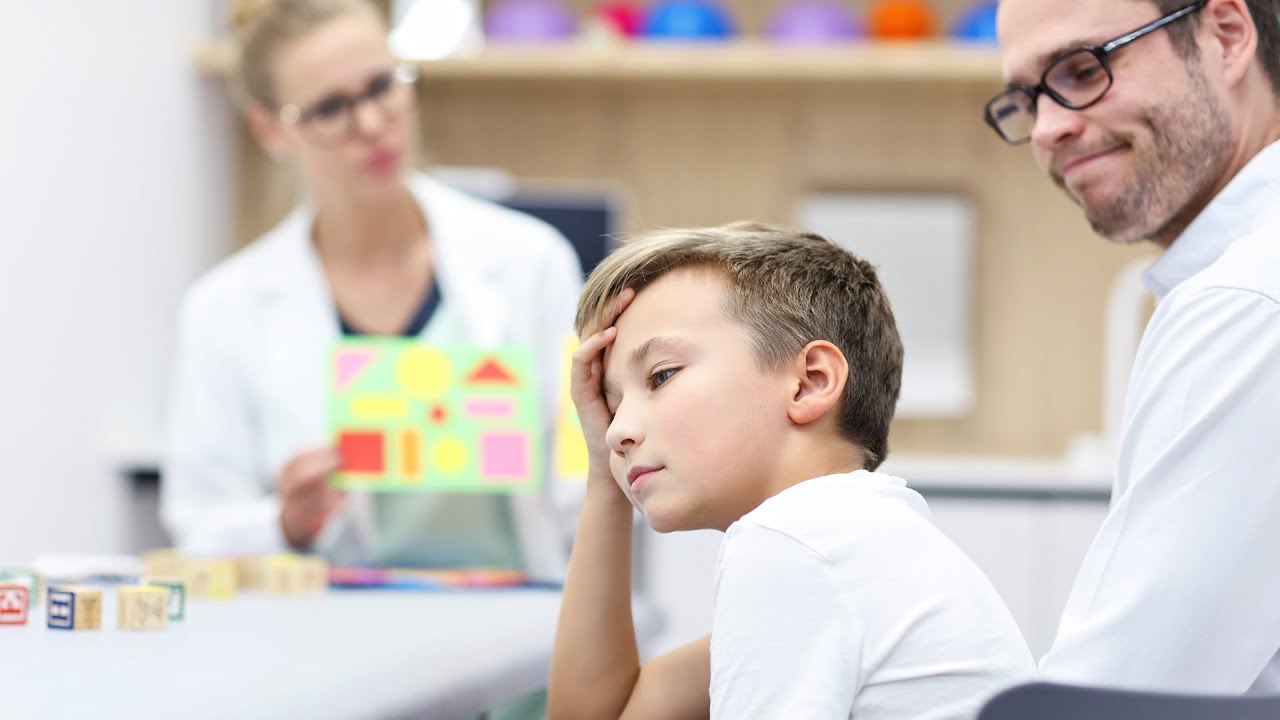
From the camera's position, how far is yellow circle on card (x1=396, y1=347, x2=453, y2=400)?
1.68 m

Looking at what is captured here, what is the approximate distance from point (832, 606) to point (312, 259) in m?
1.35

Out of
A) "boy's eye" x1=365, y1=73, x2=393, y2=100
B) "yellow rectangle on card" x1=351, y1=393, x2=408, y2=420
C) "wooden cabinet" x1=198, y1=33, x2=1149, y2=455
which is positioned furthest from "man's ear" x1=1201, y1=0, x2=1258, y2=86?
"wooden cabinet" x1=198, y1=33, x2=1149, y2=455

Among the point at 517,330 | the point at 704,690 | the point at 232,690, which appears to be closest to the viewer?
the point at 232,690

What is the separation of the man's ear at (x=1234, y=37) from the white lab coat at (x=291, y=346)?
1.00m

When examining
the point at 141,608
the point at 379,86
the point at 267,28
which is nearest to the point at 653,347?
the point at 141,608

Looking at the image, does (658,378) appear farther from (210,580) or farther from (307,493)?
(307,493)

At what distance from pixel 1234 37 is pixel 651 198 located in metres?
2.53

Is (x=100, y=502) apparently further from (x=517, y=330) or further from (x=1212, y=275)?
(x=1212, y=275)

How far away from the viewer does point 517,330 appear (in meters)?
1.88

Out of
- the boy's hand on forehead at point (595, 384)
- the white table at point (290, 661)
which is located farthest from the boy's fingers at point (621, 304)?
the white table at point (290, 661)

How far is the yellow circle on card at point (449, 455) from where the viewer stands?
1.65 m

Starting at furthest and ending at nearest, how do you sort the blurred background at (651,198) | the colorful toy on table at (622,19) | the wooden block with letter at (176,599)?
the colorful toy on table at (622,19)
the blurred background at (651,198)
the wooden block with letter at (176,599)

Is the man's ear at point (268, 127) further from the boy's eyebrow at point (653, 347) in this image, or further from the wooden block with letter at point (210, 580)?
the boy's eyebrow at point (653, 347)

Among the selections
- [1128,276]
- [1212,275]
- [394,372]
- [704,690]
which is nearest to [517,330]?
[394,372]
